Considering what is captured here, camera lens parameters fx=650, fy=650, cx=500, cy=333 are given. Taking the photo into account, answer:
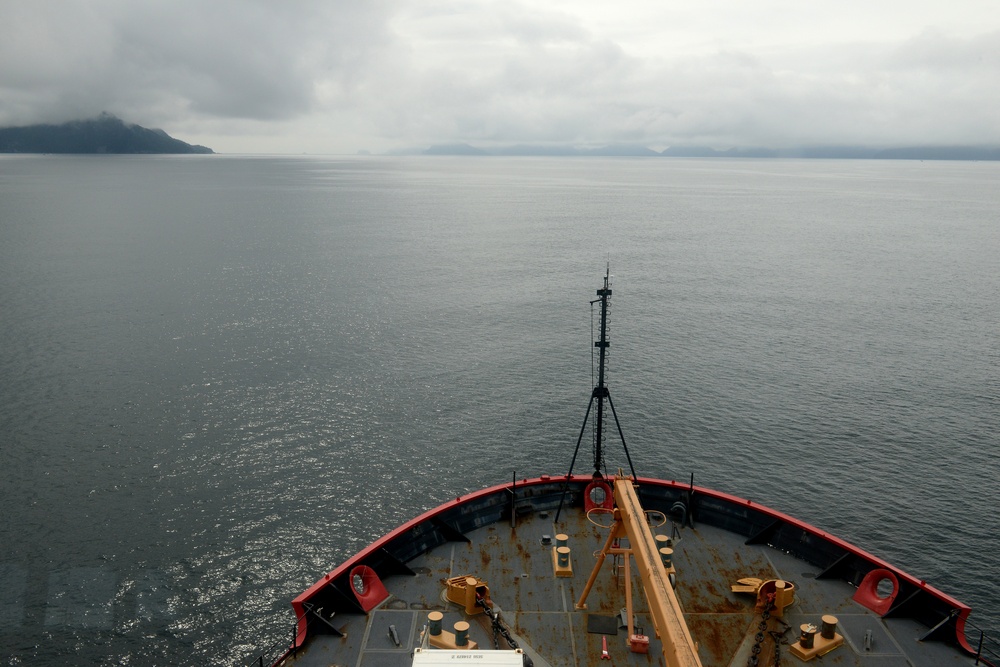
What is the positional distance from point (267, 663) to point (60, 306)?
72.2 metres

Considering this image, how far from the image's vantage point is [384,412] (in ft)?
190

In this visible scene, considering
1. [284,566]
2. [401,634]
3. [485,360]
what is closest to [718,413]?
[485,360]

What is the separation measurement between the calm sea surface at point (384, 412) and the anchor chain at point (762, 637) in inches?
855

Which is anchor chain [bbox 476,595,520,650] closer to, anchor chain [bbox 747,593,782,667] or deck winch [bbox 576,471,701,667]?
deck winch [bbox 576,471,701,667]

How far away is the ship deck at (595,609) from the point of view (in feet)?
68.8

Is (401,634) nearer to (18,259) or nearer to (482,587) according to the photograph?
(482,587)

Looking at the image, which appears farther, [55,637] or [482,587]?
[55,637]

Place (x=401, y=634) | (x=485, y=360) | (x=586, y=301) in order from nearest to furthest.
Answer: (x=401, y=634) → (x=485, y=360) → (x=586, y=301)

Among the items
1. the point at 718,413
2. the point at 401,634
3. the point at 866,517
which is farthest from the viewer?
the point at 718,413

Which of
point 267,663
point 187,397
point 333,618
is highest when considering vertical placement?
point 333,618

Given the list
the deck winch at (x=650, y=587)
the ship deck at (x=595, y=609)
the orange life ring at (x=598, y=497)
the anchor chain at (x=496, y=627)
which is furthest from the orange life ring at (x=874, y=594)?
the anchor chain at (x=496, y=627)

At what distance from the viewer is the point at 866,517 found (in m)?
43.8

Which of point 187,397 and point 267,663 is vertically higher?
point 187,397


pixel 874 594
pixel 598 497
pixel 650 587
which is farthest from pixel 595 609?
pixel 874 594
